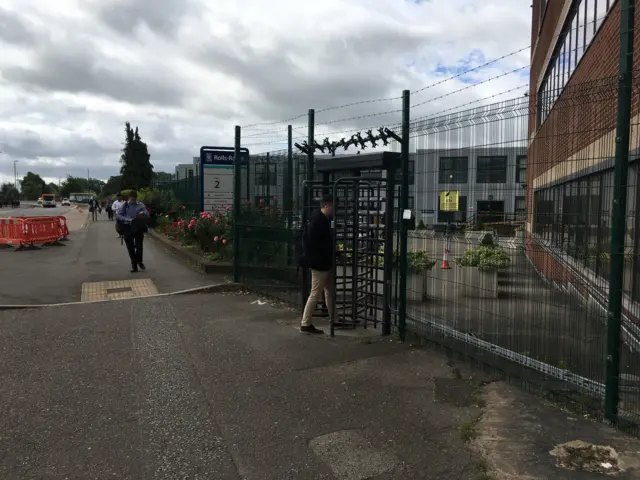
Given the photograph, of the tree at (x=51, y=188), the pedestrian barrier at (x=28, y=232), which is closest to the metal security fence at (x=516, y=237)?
the pedestrian barrier at (x=28, y=232)

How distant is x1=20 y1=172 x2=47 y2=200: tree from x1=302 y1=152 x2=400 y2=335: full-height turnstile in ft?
557

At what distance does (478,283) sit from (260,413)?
2.38 metres

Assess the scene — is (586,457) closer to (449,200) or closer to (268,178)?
(449,200)

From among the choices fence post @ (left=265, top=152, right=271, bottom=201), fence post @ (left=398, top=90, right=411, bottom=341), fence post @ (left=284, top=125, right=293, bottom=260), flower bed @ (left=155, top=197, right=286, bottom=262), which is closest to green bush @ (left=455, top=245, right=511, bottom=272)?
fence post @ (left=398, top=90, right=411, bottom=341)

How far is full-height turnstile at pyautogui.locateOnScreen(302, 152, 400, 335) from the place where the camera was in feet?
19.9

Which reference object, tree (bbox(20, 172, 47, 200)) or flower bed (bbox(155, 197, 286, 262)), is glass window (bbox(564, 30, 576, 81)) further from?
tree (bbox(20, 172, 47, 200))

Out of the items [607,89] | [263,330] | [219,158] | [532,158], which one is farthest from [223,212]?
[607,89]

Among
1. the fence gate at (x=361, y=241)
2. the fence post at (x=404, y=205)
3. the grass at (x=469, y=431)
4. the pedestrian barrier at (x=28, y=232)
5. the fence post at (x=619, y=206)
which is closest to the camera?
the fence post at (x=619, y=206)

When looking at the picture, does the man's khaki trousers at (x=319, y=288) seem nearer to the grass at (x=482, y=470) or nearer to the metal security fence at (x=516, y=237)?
the metal security fence at (x=516, y=237)

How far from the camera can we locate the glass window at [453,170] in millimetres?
5062

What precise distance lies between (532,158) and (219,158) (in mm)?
8266

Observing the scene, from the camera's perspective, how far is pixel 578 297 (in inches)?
167

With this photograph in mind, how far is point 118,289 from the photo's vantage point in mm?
9750

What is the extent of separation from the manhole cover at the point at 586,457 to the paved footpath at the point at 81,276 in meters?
7.45
